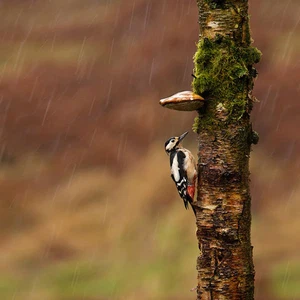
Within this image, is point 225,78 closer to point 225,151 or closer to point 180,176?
point 225,151

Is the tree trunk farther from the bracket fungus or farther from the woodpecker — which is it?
the woodpecker

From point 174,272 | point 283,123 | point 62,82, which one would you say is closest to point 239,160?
point 174,272

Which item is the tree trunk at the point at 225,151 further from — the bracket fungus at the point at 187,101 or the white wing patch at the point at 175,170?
the white wing patch at the point at 175,170

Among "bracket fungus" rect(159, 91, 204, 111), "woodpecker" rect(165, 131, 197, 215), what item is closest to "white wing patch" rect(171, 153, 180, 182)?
"woodpecker" rect(165, 131, 197, 215)

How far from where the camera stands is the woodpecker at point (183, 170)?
4.06 m

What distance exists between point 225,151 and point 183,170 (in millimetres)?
1070

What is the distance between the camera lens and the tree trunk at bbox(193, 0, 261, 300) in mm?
3176

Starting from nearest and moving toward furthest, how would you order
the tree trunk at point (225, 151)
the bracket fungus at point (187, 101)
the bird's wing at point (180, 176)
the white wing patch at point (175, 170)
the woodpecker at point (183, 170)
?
the tree trunk at point (225, 151) < the bracket fungus at point (187, 101) < the woodpecker at point (183, 170) < the bird's wing at point (180, 176) < the white wing patch at point (175, 170)

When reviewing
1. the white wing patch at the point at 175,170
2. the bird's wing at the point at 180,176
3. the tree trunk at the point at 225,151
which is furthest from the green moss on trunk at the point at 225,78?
the white wing patch at the point at 175,170

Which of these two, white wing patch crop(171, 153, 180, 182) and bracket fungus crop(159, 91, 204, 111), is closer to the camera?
bracket fungus crop(159, 91, 204, 111)

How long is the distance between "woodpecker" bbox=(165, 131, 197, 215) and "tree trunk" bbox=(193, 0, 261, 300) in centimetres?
66

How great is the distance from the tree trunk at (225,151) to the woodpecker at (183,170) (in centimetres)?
66

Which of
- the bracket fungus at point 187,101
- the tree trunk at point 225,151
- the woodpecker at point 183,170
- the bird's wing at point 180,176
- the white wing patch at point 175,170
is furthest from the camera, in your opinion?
the white wing patch at point 175,170

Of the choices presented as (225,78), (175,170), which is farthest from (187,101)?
(175,170)
